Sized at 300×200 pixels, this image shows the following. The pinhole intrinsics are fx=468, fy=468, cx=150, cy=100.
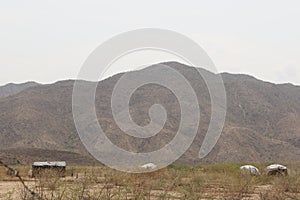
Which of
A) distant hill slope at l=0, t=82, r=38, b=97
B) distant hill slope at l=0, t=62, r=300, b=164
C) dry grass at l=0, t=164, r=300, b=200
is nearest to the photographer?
dry grass at l=0, t=164, r=300, b=200

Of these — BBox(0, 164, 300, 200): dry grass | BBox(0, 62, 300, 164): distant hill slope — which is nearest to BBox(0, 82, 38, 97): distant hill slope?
BBox(0, 62, 300, 164): distant hill slope

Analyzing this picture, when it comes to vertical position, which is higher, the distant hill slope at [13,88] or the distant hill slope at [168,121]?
the distant hill slope at [13,88]

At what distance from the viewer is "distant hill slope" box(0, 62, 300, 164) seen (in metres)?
49.3

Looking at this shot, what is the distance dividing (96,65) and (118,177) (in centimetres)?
344

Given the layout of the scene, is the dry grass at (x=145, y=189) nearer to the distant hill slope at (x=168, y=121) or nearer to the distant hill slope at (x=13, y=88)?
the distant hill slope at (x=168, y=121)

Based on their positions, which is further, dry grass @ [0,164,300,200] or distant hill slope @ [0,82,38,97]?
distant hill slope @ [0,82,38,97]

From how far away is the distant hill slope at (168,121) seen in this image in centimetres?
4928

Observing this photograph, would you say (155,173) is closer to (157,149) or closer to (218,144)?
(157,149)

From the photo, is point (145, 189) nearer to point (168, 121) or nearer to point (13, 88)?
point (168, 121)

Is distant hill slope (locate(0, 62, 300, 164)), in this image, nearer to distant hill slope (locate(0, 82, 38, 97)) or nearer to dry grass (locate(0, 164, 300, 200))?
dry grass (locate(0, 164, 300, 200))

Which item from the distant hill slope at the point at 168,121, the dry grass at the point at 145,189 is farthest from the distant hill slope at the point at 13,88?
the dry grass at the point at 145,189

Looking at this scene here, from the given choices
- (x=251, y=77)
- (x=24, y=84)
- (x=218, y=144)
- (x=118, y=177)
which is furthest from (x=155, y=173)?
(x=24, y=84)

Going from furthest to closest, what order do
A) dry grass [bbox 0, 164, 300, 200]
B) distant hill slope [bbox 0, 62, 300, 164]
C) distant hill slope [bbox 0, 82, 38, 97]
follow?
distant hill slope [bbox 0, 82, 38, 97]
distant hill slope [bbox 0, 62, 300, 164]
dry grass [bbox 0, 164, 300, 200]

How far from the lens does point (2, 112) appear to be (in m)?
58.2
